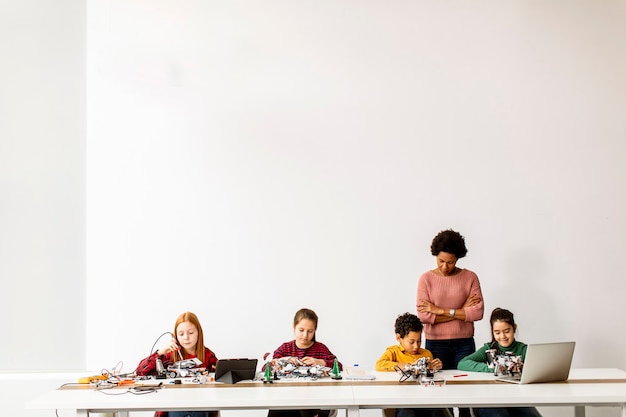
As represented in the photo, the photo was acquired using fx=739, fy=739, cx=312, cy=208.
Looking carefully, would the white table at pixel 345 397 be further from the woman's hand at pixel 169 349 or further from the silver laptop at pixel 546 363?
the woman's hand at pixel 169 349

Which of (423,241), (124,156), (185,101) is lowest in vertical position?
(423,241)

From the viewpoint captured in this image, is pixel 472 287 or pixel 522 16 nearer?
pixel 472 287

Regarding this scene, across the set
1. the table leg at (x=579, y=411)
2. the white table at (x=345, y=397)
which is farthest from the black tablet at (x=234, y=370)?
the table leg at (x=579, y=411)

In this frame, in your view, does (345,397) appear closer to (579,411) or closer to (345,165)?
(579,411)

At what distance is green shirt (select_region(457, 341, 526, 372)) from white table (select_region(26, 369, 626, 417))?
45 centimetres

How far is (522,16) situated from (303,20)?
1775 mm

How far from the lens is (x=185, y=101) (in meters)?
6.02

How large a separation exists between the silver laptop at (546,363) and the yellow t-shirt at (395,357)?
0.65 metres

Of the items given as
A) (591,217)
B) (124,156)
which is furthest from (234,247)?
(591,217)

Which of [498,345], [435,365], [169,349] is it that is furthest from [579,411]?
[169,349]

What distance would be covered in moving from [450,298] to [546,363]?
1168 millimetres

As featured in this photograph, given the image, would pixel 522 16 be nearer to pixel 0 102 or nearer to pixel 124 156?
pixel 124 156

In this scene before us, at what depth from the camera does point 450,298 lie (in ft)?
16.6

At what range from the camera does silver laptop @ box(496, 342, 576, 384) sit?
12.8ft
